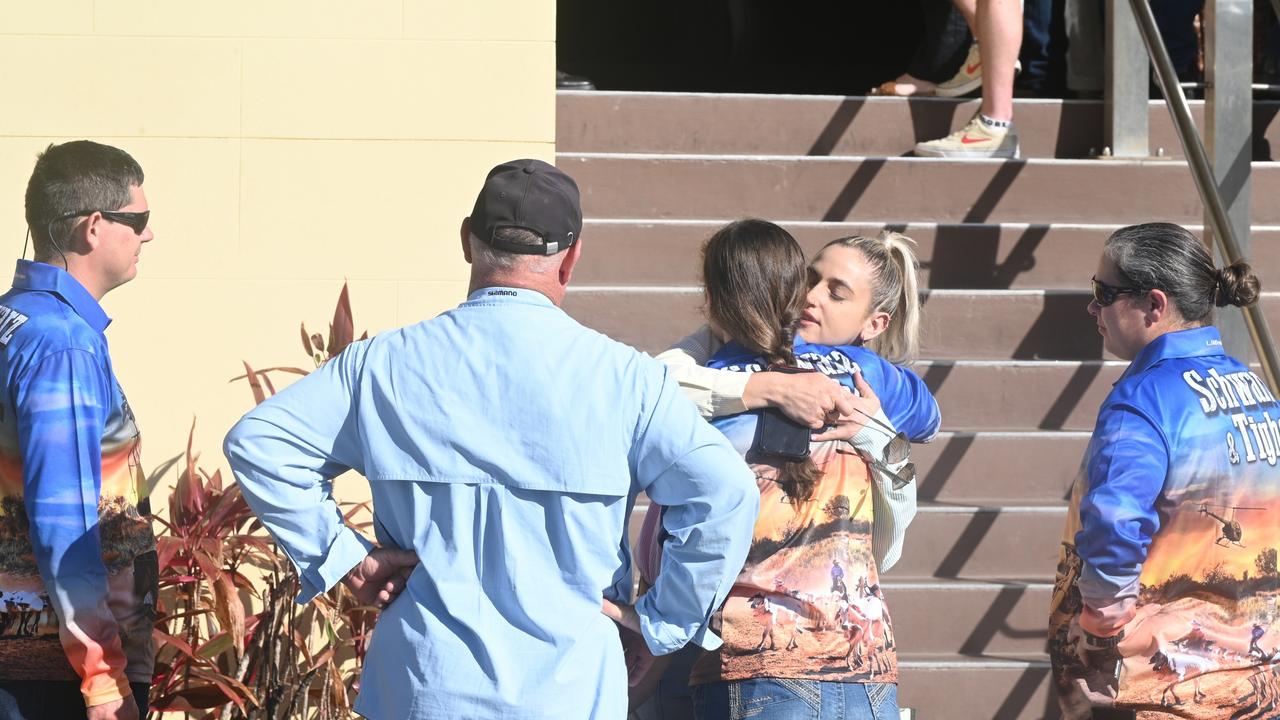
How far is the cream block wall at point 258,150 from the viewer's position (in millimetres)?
4406

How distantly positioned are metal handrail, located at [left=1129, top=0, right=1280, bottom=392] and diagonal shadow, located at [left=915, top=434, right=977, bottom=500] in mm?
858

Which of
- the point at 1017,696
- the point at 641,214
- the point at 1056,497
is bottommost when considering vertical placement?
the point at 1017,696

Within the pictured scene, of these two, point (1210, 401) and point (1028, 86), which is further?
point (1028, 86)

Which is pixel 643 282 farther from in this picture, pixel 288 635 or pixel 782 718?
pixel 782 718

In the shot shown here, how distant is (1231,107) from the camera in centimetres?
453

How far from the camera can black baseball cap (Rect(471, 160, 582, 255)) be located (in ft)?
6.75

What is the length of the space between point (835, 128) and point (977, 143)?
534 millimetres

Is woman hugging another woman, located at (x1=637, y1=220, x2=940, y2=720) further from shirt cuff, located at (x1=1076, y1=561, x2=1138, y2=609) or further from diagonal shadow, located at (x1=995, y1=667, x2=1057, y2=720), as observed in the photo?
diagonal shadow, located at (x1=995, y1=667, x2=1057, y2=720)

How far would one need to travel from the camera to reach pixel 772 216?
5.12m

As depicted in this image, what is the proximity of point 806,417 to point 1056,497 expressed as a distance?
221 centimetres

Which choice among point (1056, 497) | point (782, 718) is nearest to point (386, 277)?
point (1056, 497)

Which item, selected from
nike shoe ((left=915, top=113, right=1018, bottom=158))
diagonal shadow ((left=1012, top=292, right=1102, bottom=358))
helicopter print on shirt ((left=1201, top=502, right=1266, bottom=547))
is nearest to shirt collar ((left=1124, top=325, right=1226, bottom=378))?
helicopter print on shirt ((left=1201, top=502, right=1266, bottom=547))

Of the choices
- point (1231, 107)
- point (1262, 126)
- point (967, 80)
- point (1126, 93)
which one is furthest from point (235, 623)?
point (1262, 126)

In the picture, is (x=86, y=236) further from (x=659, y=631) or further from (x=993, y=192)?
(x=993, y=192)
